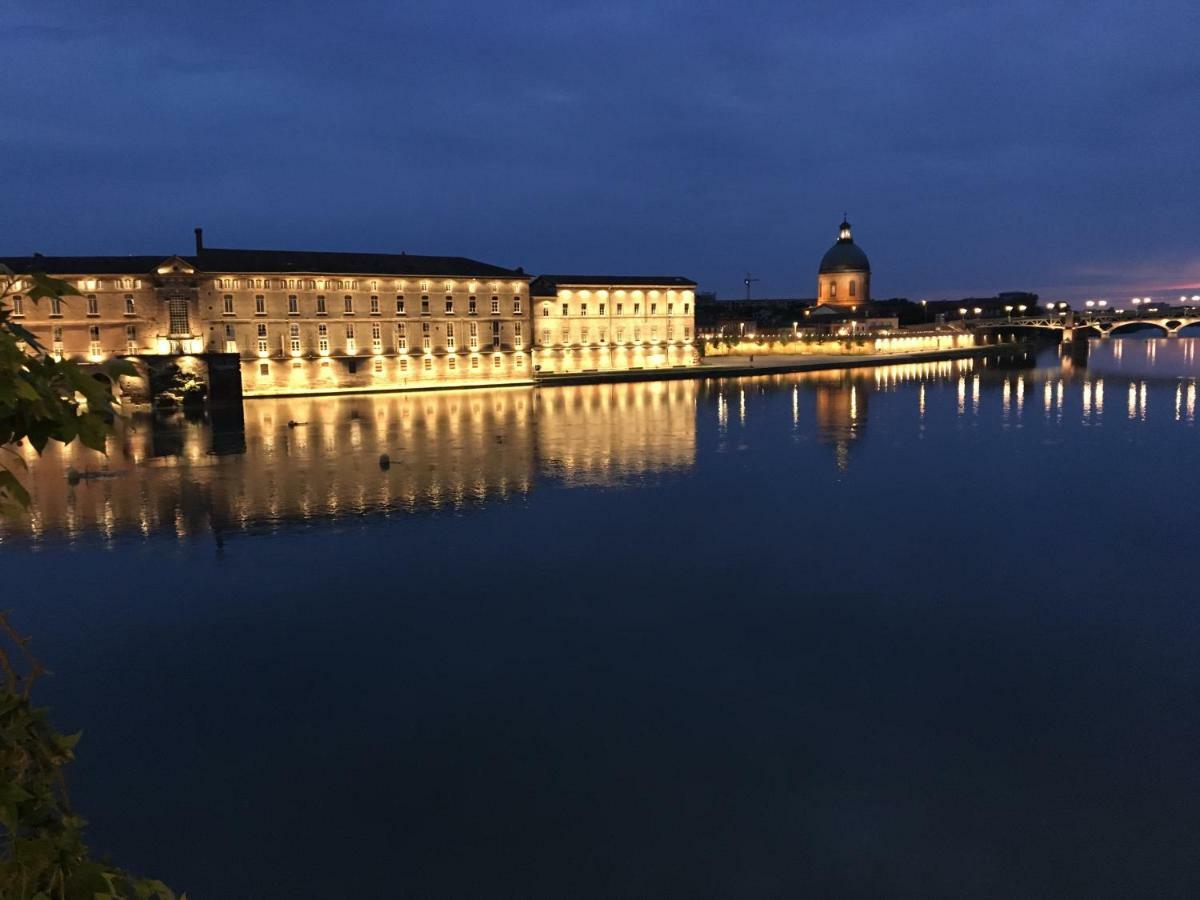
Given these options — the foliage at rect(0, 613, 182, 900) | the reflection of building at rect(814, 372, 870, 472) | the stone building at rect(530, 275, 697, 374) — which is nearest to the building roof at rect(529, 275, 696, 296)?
the stone building at rect(530, 275, 697, 374)

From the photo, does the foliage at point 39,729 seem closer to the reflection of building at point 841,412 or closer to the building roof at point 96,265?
the reflection of building at point 841,412

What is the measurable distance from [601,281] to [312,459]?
6158 cm

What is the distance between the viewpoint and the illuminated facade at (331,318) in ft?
232

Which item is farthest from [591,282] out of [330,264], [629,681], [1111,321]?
[1111,321]

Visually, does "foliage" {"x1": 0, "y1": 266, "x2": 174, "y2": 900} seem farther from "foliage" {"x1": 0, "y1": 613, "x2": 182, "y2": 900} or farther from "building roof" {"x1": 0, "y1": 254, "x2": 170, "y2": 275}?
"building roof" {"x1": 0, "y1": 254, "x2": 170, "y2": 275}

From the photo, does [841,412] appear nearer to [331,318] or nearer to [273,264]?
[331,318]

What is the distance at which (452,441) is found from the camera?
152ft

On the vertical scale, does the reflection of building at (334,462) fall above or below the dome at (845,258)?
below

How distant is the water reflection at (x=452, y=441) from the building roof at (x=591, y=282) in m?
16.3

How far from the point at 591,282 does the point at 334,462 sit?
6108cm

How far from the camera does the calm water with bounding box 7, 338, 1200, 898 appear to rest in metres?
10.6

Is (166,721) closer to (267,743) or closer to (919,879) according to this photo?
(267,743)

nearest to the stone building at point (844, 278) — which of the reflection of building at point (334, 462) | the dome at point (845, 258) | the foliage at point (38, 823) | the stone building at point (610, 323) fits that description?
the dome at point (845, 258)

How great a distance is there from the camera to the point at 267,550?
24.6 meters
